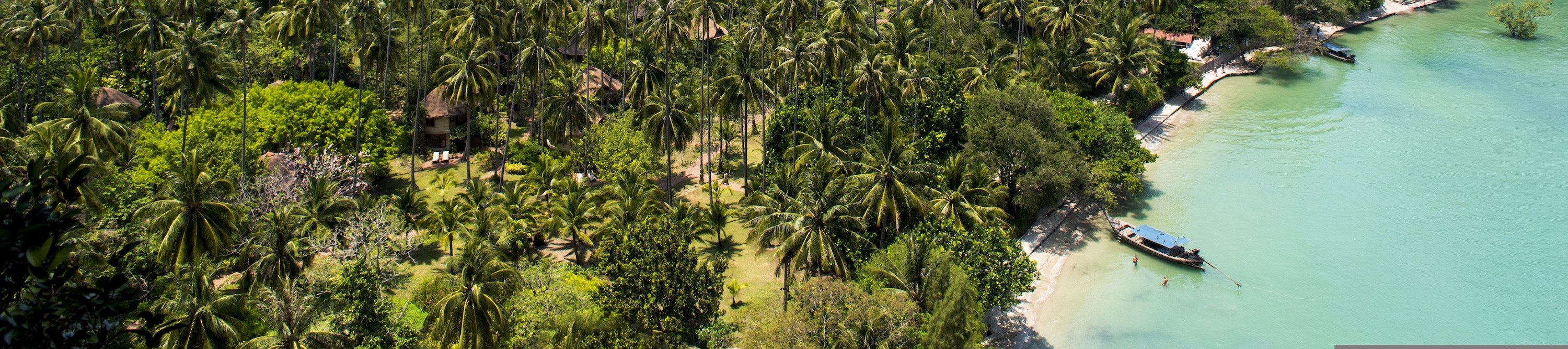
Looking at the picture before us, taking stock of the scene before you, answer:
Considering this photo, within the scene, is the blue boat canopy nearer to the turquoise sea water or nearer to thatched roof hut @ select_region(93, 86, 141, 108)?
the turquoise sea water

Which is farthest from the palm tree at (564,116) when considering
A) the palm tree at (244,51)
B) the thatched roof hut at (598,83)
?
the palm tree at (244,51)

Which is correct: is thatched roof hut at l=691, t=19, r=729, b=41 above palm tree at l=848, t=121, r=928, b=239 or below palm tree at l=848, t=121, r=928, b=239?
above

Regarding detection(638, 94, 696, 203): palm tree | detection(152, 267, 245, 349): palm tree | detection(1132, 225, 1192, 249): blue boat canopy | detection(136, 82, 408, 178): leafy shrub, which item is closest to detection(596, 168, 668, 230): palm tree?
detection(638, 94, 696, 203): palm tree

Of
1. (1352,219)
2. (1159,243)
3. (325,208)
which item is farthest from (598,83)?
(1352,219)

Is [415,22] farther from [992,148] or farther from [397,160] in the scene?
[992,148]

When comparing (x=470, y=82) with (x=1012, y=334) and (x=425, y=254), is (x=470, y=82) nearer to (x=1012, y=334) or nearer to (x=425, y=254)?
(x=425, y=254)

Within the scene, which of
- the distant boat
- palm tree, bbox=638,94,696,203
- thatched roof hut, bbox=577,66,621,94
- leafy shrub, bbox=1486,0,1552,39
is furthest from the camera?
leafy shrub, bbox=1486,0,1552,39
